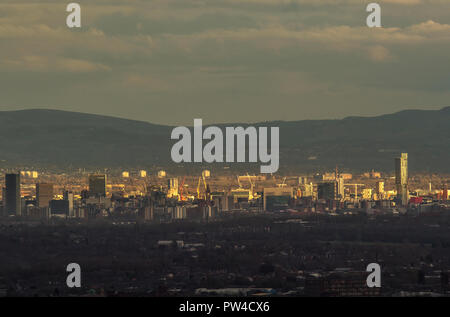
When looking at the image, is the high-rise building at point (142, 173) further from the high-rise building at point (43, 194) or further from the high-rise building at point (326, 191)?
the high-rise building at point (326, 191)

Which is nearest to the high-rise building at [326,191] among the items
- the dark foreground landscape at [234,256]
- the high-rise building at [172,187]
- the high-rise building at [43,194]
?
the high-rise building at [172,187]

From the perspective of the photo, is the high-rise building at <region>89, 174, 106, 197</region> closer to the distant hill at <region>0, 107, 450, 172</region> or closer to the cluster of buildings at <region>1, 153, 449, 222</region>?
the cluster of buildings at <region>1, 153, 449, 222</region>

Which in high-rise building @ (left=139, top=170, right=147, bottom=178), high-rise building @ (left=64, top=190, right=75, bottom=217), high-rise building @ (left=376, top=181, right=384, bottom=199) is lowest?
high-rise building @ (left=64, top=190, right=75, bottom=217)

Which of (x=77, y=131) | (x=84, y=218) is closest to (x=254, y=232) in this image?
(x=84, y=218)

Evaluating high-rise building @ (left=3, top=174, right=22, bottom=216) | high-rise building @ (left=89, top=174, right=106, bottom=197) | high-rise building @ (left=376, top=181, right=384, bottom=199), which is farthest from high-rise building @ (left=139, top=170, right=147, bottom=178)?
high-rise building @ (left=376, top=181, right=384, bottom=199)

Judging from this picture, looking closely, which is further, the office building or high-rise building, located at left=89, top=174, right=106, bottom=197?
high-rise building, located at left=89, top=174, right=106, bottom=197
